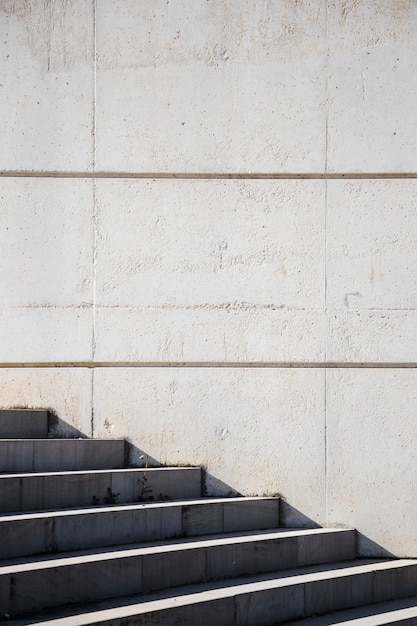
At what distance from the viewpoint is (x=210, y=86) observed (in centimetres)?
590

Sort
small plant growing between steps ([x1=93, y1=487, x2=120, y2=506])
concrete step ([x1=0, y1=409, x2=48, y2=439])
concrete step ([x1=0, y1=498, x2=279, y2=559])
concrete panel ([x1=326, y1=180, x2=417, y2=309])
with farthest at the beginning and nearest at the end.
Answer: concrete panel ([x1=326, y1=180, x2=417, y2=309]) → concrete step ([x1=0, y1=409, x2=48, y2=439]) → small plant growing between steps ([x1=93, y1=487, x2=120, y2=506]) → concrete step ([x1=0, y1=498, x2=279, y2=559])

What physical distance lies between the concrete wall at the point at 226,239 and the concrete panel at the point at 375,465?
0.04ft

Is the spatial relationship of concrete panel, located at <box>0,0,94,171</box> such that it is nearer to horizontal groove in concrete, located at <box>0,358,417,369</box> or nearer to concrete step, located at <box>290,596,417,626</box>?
horizontal groove in concrete, located at <box>0,358,417,369</box>

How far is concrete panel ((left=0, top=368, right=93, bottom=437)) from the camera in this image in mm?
5773

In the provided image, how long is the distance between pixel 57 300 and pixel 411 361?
7.88ft

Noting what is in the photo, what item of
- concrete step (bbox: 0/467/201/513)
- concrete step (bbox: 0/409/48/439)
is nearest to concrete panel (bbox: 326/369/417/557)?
concrete step (bbox: 0/467/201/513)

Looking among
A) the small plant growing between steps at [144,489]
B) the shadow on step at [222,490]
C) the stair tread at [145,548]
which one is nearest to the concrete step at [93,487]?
the small plant growing between steps at [144,489]

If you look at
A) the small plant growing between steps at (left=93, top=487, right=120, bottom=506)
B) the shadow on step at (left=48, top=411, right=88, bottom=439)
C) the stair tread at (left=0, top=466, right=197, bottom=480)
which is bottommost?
the small plant growing between steps at (left=93, top=487, right=120, bottom=506)

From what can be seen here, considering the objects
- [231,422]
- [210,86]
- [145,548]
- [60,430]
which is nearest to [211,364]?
[231,422]

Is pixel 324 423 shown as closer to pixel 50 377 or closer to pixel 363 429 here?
pixel 363 429

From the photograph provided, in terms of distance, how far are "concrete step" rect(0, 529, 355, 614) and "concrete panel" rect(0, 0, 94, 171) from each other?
8.82 ft

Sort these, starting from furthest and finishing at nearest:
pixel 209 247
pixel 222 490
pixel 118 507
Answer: pixel 209 247, pixel 222 490, pixel 118 507

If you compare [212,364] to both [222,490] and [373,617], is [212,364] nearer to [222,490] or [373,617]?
[222,490]

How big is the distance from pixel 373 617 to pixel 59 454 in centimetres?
205
